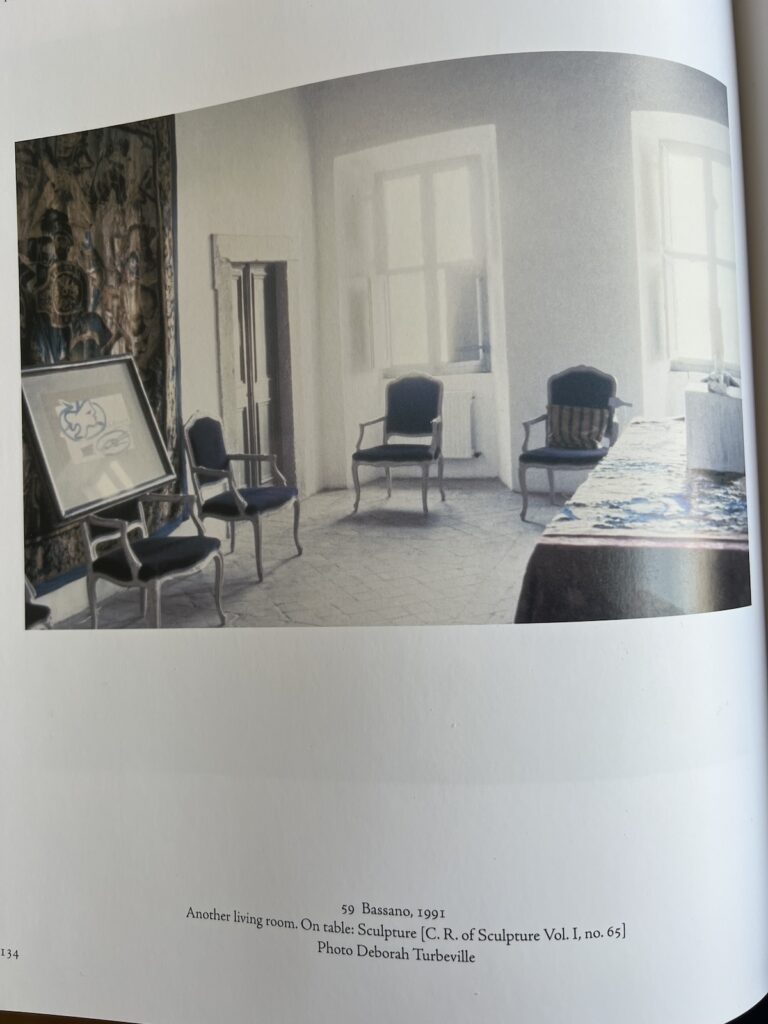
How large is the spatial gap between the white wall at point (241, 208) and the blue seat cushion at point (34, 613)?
0.97ft

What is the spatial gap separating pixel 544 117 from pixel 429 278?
199 millimetres

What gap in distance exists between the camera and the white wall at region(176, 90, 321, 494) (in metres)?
0.87

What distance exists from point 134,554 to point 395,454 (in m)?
0.33

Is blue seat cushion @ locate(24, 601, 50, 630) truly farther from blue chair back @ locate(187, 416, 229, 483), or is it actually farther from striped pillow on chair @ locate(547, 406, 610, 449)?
striped pillow on chair @ locate(547, 406, 610, 449)

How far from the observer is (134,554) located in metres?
0.91

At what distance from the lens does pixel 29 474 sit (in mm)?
953

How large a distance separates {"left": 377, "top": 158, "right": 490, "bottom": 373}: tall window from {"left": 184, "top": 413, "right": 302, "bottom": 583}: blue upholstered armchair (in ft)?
A: 0.63

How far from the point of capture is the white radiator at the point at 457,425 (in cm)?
84

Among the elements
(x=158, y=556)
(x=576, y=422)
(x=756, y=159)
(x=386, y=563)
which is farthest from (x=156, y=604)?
(x=756, y=159)

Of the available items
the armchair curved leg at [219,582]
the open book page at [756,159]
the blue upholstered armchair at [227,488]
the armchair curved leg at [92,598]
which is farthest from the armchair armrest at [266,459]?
the open book page at [756,159]

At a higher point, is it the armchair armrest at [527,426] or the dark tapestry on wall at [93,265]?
the dark tapestry on wall at [93,265]

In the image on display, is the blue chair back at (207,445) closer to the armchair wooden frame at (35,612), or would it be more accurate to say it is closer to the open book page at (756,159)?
the armchair wooden frame at (35,612)

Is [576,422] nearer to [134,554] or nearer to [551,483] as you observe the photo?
[551,483]

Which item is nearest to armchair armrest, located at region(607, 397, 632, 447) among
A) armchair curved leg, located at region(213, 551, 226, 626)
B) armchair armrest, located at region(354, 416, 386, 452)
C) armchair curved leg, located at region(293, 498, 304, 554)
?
armchair armrest, located at region(354, 416, 386, 452)
